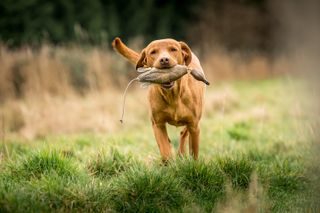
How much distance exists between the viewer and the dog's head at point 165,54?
4.81 metres

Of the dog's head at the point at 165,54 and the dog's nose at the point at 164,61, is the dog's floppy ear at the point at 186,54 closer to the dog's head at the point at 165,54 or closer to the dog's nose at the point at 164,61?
the dog's head at the point at 165,54

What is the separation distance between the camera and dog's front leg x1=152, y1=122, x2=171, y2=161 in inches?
207

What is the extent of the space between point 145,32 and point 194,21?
274 centimetres

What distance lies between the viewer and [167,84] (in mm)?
5016

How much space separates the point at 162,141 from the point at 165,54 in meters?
0.93

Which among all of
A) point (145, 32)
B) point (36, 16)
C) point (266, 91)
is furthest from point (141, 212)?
point (145, 32)

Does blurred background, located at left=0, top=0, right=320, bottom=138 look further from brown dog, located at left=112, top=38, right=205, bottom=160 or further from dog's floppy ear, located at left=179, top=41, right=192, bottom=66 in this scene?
dog's floppy ear, located at left=179, top=41, right=192, bottom=66

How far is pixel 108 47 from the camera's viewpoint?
19203 mm

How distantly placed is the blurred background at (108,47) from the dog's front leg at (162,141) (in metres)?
1.42

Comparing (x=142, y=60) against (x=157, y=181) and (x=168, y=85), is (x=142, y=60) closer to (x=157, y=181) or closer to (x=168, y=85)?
(x=168, y=85)

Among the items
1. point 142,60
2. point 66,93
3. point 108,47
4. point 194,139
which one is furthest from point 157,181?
point 108,47

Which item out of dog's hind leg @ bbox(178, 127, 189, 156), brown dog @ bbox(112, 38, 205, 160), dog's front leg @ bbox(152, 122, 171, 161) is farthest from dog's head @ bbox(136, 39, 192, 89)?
dog's hind leg @ bbox(178, 127, 189, 156)

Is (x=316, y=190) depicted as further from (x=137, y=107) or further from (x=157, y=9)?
(x=157, y=9)

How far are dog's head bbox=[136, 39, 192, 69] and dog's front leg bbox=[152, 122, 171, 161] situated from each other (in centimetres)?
65
